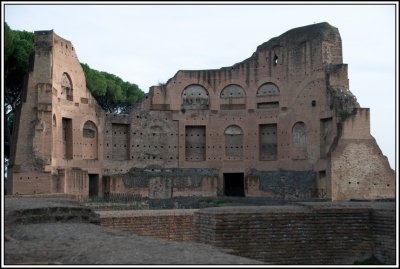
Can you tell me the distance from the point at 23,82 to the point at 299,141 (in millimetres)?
15674

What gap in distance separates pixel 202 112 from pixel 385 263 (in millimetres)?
24115

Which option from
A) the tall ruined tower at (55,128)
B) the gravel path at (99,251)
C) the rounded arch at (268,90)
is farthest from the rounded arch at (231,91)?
the gravel path at (99,251)

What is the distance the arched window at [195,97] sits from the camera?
3406 centimetres

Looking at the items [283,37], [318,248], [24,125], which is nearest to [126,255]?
[318,248]

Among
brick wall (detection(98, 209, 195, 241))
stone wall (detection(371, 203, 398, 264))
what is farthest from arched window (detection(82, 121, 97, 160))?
stone wall (detection(371, 203, 398, 264))

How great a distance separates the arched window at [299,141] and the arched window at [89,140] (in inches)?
447

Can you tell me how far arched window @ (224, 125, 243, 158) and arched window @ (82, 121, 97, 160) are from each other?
25.3ft

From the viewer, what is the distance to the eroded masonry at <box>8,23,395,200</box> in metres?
27.7

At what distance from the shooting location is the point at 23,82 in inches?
1204

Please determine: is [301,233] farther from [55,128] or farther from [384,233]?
[55,128]

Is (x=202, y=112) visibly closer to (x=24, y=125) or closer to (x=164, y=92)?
(x=164, y=92)

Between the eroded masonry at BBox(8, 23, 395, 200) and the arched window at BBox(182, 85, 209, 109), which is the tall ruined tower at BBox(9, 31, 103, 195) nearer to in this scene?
the eroded masonry at BBox(8, 23, 395, 200)

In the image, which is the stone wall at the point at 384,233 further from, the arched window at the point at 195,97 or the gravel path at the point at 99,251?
the arched window at the point at 195,97

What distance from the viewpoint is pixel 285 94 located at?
3275 cm
